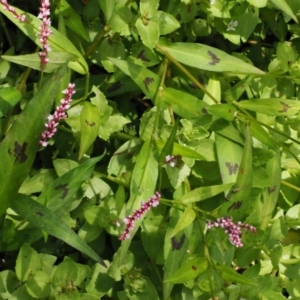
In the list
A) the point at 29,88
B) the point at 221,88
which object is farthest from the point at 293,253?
the point at 29,88

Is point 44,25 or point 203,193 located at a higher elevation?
point 44,25

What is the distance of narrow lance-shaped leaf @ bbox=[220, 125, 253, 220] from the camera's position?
3.62 feet

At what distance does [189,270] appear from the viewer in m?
1.15

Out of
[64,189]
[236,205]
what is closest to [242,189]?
[236,205]

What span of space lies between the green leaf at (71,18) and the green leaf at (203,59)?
19 centimetres

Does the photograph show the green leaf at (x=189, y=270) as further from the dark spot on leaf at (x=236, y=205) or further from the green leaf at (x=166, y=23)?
the green leaf at (x=166, y=23)

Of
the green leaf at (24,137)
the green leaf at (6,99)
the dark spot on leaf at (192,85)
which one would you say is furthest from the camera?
the dark spot on leaf at (192,85)

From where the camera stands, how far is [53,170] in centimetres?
126

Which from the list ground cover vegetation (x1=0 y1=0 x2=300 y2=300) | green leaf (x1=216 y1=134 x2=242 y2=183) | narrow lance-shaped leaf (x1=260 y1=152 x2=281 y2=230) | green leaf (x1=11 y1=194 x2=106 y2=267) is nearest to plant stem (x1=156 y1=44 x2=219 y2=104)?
ground cover vegetation (x1=0 y1=0 x2=300 y2=300)

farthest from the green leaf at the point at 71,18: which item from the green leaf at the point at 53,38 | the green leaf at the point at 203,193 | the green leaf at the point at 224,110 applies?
the green leaf at the point at 203,193

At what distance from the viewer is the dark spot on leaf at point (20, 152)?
89 cm

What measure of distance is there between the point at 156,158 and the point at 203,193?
0.44 feet

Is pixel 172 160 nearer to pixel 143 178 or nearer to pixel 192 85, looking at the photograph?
pixel 143 178

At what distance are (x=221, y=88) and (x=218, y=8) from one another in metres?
0.21
